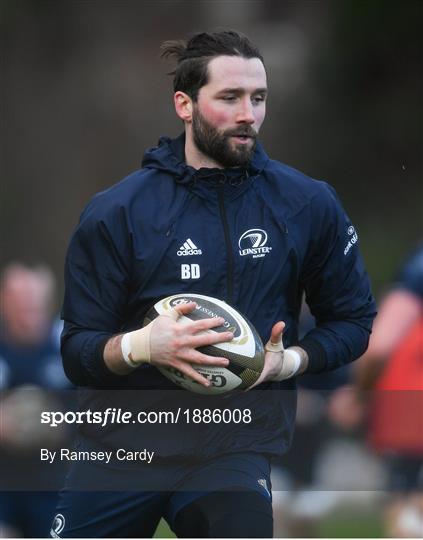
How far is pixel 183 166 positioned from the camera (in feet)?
12.9

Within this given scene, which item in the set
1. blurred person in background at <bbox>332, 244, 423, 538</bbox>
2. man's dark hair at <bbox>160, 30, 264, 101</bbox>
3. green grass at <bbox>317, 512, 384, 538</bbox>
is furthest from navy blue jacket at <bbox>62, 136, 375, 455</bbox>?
green grass at <bbox>317, 512, 384, 538</bbox>

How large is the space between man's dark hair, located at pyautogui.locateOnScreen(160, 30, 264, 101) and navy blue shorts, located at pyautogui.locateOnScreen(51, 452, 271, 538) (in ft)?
4.23

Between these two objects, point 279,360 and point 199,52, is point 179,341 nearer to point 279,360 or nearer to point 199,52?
point 279,360

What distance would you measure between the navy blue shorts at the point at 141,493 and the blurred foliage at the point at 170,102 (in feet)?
14.4

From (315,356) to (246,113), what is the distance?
866 mm

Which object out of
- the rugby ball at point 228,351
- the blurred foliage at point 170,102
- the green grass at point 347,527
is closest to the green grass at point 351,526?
the green grass at point 347,527

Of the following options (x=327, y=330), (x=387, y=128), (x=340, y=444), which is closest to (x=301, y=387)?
(x=340, y=444)

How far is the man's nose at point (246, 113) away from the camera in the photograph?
3824 millimetres

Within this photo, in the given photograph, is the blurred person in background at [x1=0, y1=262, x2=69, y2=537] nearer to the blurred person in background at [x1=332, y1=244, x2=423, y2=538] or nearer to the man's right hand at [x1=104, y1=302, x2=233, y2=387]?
the blurred person in background at [x1=332, y1=244, x2=423, y2=538]

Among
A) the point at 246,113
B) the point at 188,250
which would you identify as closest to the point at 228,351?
the point at 188,250

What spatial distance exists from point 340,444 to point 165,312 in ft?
12.8

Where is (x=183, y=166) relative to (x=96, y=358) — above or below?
above
